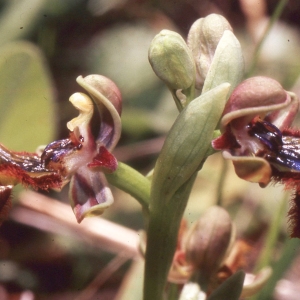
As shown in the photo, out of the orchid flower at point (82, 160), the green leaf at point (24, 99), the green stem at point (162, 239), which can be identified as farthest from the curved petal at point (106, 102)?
the green leaf at point (24, 99)

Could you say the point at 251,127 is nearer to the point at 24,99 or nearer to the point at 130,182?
the point at 130,182

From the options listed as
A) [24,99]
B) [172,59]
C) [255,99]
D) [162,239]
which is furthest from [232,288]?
[24,99]

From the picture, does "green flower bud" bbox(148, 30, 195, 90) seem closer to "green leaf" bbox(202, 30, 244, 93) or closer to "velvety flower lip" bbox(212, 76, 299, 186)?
"green leaf" bbox(202, 30, 244, 93)

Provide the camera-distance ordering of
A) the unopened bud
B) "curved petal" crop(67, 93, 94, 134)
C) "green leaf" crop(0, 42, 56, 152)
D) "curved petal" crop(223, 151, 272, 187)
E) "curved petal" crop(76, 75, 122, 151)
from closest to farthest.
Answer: "curved petal" crop(223, 151, 272, 187), "curved petal" crop(76, 75, 122, 151), "curved petal" crop(67, 93, 94, 134), the unopened bud, "green leaf" crop(0, 42, 56, 152)

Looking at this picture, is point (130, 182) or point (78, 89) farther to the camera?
point (78, 89)

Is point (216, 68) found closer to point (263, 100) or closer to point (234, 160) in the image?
point (263, 100)

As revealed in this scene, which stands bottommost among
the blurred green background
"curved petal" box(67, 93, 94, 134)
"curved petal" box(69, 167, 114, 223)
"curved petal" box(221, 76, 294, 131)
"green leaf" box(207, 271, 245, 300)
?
the blurred green background

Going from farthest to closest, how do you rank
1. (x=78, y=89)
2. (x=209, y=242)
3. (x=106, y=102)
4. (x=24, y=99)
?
(x=78, y=89)
(x=24, y=99)
(x=209, y=242)
(x=106, y=102)

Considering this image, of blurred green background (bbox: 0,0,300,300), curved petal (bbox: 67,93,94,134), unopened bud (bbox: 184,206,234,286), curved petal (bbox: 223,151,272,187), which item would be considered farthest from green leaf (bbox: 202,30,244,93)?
blurred green background (bbox: 0,0,300,300)

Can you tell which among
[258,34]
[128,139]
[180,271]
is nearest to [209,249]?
[180,271]
